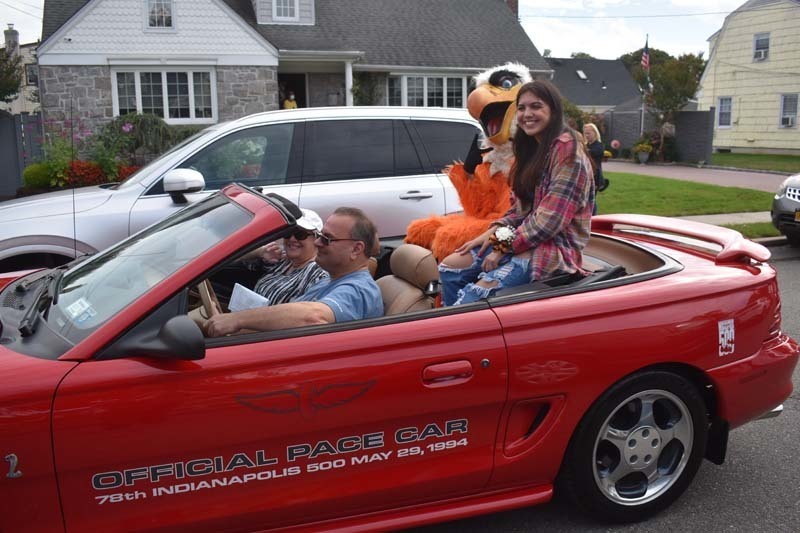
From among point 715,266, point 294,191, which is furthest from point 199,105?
point 715,266

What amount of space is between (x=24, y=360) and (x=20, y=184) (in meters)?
16.6

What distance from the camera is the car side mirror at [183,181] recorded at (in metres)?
4.94

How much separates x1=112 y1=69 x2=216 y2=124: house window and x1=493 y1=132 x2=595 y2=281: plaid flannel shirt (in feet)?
60.6

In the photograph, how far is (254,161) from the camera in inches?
220

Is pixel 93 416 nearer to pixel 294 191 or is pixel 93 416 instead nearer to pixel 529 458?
pixel 529 458

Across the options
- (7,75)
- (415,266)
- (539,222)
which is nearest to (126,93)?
(7,75)

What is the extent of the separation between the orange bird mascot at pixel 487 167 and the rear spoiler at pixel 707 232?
704 mm

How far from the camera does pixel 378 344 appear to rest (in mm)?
2539

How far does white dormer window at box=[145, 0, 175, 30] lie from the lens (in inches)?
779

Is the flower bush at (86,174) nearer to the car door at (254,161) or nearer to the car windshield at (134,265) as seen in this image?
the car door at (254,161)

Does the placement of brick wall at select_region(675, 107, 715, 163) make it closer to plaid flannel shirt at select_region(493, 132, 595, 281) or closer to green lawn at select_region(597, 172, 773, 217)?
green lawn at select_region(597, 172, 773, 217)

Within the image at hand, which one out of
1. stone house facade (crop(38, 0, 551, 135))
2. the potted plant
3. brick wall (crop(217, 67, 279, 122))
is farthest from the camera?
the potted plant

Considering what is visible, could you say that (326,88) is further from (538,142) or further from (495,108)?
(538,142)

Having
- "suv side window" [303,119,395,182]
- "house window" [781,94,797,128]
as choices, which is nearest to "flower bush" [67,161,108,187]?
"suv side window" [303,119,395,182]
